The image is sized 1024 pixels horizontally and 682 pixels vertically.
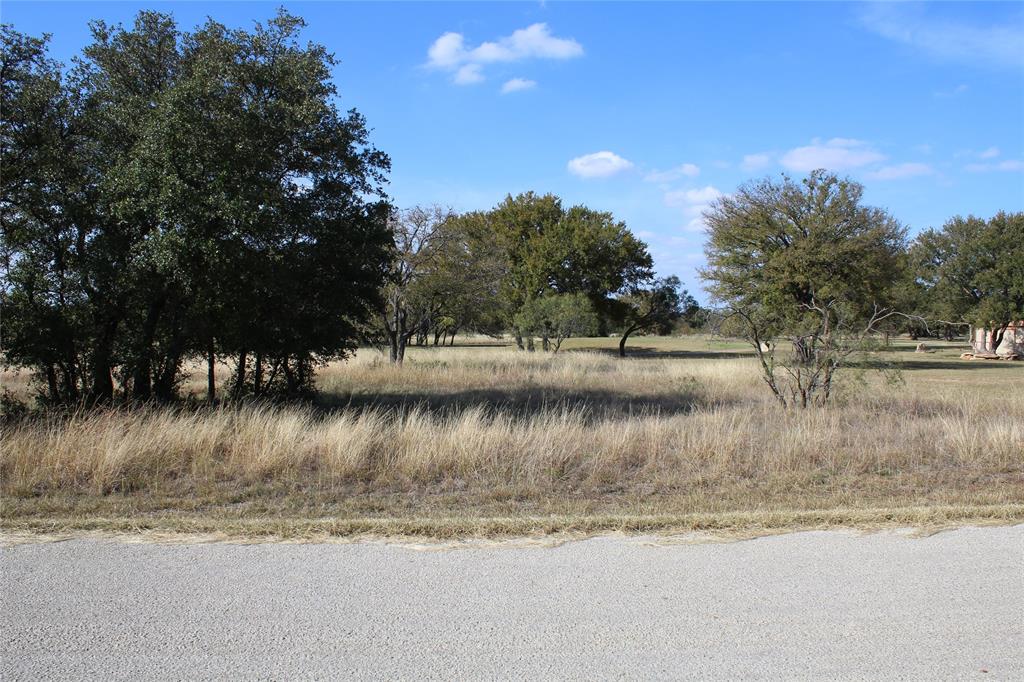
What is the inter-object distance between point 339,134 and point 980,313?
2039 inches

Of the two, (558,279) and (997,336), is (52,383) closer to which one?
(558,279)

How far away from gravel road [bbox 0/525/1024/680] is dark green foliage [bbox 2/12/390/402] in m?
6.61

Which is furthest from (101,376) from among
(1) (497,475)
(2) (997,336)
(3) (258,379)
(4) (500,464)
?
(2) (997,336)

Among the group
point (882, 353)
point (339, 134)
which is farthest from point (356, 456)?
point (882, 353)

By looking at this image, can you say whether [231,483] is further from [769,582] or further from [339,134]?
[339,134]

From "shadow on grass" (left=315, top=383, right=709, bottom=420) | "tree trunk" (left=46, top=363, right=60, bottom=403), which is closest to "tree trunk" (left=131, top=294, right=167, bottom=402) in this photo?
"tree trunk" (left=46, top=363, right=60, bottom=403)

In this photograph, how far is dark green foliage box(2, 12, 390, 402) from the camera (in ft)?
33.9

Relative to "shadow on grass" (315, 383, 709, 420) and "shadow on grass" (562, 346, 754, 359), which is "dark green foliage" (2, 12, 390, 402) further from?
"shadow on grass" (562, 346, 754, 359)

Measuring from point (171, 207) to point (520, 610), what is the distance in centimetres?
844

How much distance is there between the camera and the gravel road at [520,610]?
11.3ft

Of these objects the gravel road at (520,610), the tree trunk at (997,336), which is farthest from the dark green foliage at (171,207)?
the tree trunk at (997,336)

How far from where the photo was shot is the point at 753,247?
36281 millimetres

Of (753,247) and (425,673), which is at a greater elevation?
(753,247)

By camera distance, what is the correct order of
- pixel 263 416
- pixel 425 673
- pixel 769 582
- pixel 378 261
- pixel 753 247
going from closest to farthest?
pixel 425 673 < pixel 769 582 < pixel 263 416 < pixel 378 261 < pixel 753 247
